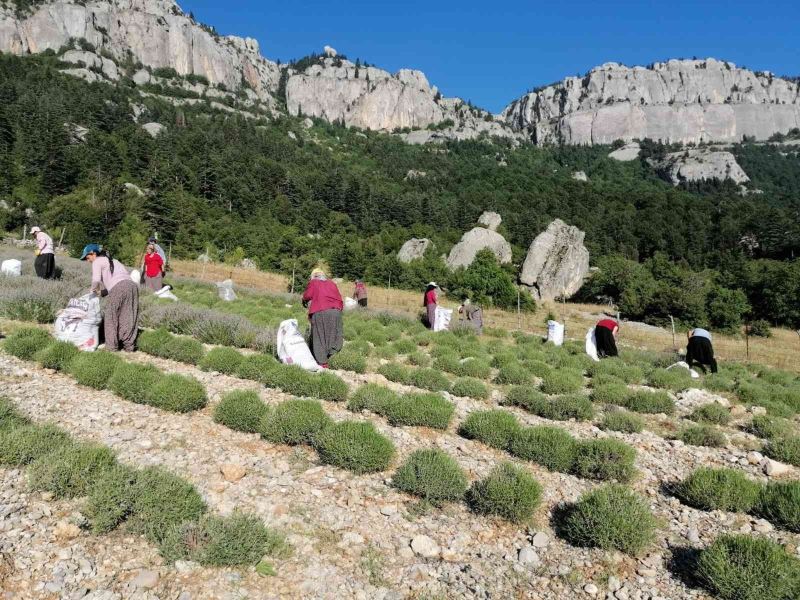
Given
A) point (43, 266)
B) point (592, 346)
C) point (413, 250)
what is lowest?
point (592, 346)

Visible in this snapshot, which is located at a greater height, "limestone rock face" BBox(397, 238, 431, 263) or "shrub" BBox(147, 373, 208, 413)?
"limestone rock face" BBox(397, 238, 431, 263)

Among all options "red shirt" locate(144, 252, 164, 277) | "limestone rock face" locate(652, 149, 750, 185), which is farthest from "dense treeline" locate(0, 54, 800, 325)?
"red shirt" locate(144, 252, 164, 277)

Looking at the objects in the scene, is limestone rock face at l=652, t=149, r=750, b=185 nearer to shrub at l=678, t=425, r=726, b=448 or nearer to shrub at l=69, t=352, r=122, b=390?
shrub at l=678, t=425, r=726, b=448

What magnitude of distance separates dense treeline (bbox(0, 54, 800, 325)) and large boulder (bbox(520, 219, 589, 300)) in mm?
2740

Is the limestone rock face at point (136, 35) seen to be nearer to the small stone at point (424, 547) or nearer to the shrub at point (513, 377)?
the shrub at point (513, 377)

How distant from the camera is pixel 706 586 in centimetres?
306

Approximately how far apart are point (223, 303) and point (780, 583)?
48.3 feet

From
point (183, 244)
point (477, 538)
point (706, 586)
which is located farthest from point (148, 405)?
point (183, 244)

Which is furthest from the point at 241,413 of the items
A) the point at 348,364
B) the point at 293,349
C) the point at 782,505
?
the point at 782,505

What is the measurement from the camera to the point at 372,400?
609 cm

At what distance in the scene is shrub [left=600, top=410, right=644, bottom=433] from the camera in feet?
20.6

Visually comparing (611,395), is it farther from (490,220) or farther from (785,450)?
(490,220)

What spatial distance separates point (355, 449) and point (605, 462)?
8.11 ft

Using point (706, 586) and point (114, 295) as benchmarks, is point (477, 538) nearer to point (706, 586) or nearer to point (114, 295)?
point (706, 586)
